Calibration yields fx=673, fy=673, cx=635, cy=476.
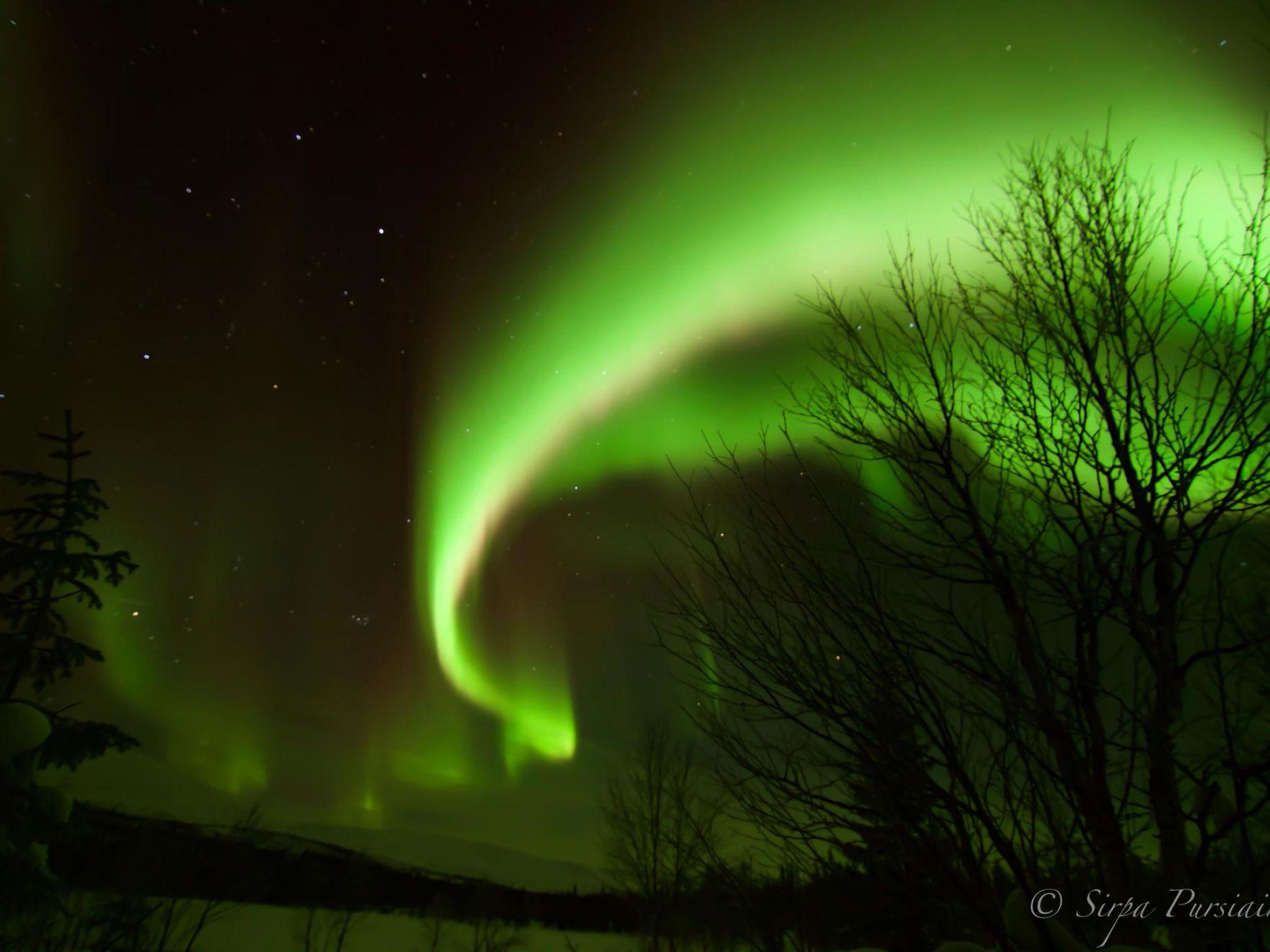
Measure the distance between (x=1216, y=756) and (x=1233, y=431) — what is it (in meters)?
1.46

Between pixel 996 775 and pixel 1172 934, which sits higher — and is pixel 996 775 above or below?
above

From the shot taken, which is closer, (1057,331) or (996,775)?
(996,775)

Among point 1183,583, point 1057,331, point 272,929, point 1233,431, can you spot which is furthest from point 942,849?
point 272,929

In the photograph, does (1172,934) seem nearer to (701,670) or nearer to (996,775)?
(996,775)

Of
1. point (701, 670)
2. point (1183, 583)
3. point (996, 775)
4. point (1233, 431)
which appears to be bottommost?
point (996, 775)

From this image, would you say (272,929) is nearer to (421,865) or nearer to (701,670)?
(421,865)

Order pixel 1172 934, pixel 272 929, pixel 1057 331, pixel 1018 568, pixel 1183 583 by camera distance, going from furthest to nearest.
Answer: pixel 272 929
pixel 1057 331
pixel 1018 568
pixel 1183 583
pixel 1172 934

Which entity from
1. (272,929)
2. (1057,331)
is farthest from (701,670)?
(272,929)

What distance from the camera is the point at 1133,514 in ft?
10.6

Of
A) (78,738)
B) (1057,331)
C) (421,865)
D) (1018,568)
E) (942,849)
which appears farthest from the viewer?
(421,865)

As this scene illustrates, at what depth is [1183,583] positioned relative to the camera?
3.07 m

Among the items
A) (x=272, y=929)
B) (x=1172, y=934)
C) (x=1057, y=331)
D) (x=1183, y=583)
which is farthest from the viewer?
(x=272, y=929)

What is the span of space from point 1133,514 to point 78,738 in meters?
12.5

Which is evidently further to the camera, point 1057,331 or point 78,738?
point 78,738
